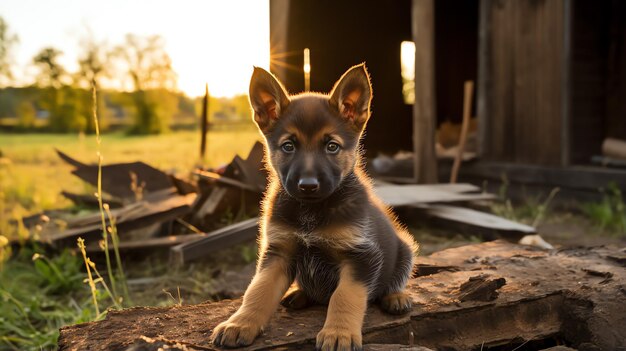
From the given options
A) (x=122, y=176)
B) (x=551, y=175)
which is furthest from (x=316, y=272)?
(x=551, y=175)

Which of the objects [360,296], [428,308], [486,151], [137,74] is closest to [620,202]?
[486,151]

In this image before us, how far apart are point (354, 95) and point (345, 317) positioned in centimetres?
117

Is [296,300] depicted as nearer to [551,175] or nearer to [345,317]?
[345,317]

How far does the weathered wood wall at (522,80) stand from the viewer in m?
9.95

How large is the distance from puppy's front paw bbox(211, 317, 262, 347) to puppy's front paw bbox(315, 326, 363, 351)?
1.02 feet

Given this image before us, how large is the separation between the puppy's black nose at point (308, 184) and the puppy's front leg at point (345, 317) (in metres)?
0.49

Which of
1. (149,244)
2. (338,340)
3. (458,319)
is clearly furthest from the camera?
(149,244)

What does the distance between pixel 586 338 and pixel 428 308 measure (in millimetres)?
980

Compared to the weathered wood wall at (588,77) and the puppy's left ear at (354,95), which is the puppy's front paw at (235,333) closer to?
the puppy's left ear at (354,95)

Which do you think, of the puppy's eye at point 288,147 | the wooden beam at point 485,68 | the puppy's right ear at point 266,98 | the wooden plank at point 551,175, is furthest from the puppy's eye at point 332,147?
the wooden beam at point 485,68

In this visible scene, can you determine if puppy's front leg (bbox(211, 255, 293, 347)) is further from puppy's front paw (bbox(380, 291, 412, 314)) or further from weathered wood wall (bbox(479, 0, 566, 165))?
weathered wood wall (bbox(479, 0, 566, 165))

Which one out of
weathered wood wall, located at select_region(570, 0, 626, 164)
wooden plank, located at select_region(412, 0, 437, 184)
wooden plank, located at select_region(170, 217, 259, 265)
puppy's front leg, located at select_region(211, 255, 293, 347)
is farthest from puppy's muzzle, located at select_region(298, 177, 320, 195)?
weathered wood wall, located at select_region(570, 0, 626, 164)

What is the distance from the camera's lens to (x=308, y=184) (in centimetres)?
279

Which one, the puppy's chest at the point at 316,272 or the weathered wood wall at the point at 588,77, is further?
the weathered wood wall at the point at 588,77
